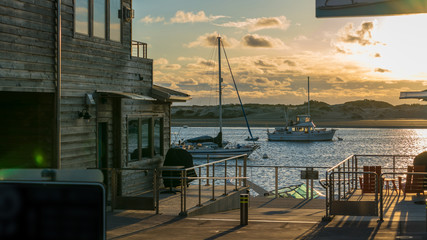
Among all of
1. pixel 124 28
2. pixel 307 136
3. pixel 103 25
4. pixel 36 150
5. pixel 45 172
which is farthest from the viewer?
pixel 307 136

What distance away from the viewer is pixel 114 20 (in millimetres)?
16109

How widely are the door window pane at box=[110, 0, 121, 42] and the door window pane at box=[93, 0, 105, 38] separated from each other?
43 centimetres

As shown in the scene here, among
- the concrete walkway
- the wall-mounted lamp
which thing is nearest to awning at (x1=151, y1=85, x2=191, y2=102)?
the wall-mounted lamp

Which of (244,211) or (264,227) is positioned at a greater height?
(244,211)

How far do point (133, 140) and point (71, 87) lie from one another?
371 centimetres

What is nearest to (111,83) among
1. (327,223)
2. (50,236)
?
(327,223)

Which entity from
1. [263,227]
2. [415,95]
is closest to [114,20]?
[263,227]

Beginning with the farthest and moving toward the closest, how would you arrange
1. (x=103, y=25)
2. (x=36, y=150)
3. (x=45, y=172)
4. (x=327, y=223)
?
(x=103, y=25)
(x=36, y=150)
(x=327, y=223)
(x=45, y=172)

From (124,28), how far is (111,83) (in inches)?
72.0

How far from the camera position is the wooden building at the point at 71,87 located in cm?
1234

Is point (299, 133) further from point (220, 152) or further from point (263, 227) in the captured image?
point (263, 227)

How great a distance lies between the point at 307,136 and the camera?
431ft

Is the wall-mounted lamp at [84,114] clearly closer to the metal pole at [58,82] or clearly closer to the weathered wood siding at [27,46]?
the metal pole at [58,82]

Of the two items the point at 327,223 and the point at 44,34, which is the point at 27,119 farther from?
the point at 327,223
